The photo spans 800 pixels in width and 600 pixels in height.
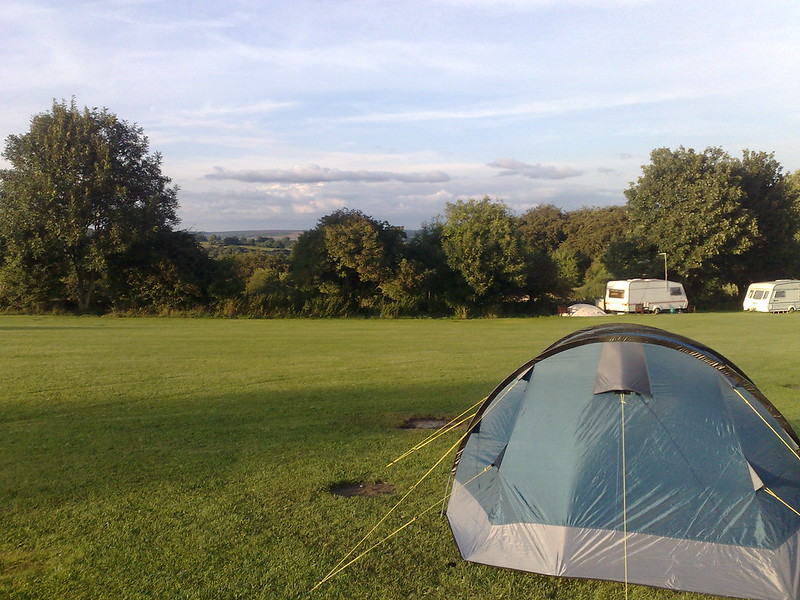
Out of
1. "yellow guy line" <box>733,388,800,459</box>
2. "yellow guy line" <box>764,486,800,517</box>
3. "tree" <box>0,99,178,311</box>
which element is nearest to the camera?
"yellow guy line" <box>764,486,800,517</box>

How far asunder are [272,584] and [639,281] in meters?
40.7

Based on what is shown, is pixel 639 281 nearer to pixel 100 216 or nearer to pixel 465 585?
pixel 100 216

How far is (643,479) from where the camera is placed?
5.54m

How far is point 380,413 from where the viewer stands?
11070mm

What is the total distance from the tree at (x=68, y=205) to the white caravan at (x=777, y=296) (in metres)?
38.4

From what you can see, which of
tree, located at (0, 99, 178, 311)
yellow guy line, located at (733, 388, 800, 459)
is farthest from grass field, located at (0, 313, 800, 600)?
tree, located at (0, 99, 178, 311)

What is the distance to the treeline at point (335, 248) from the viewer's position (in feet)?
120

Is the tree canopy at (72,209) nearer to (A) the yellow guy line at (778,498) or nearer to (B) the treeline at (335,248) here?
(B) the treeline at (335,248)

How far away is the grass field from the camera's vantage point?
5.17m

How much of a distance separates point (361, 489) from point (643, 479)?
3.14m

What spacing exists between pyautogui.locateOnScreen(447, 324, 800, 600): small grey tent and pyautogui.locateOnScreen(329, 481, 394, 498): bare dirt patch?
3.68ft

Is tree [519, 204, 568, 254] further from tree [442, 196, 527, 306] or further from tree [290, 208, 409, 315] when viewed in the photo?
tree [290, 208, 409, 315]

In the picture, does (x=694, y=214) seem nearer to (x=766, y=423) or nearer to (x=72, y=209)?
(x=72, y=209)

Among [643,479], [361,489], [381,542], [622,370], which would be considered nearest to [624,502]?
[643,479]
